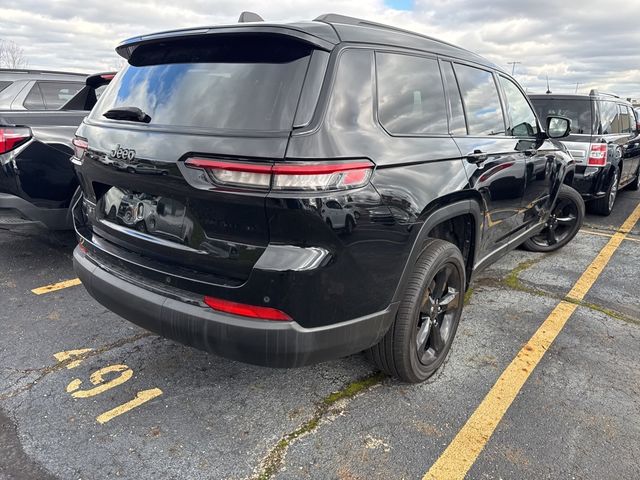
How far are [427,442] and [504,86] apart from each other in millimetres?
2797

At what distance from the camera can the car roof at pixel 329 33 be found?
78.7 inches

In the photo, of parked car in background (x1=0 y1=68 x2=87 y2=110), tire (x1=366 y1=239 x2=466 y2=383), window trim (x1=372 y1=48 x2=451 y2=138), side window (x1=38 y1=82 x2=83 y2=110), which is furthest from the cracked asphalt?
side window (x1=38 y1=82 x2=83 y2=110)

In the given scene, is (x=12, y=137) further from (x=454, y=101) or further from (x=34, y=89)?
(x=454, y=101)

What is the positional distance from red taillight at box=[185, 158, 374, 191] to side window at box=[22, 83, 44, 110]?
4.08 meters

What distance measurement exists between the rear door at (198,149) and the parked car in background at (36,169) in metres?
2.07

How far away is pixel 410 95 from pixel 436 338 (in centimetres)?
142

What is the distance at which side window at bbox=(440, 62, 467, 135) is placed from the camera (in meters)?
2.82

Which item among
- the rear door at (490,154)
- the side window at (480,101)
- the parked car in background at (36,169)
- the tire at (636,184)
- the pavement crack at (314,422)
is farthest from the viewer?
the tire at (636,184)

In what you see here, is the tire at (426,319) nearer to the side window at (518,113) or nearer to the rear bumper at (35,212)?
the side window at (518,113)

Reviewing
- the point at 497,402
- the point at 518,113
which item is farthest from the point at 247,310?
the point at 518,113

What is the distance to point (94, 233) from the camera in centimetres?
262

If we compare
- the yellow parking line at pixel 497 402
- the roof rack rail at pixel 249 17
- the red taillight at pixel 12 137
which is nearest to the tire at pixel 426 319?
the yellow parking line at pixel 497 402

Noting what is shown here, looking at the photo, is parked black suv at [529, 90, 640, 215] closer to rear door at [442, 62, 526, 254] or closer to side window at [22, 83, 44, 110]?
rear door at [442, 62, 526, 254]

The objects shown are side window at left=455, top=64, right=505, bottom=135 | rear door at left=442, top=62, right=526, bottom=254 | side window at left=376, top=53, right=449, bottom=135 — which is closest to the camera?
side window at left=376, top=53, right=449, bottom=135
